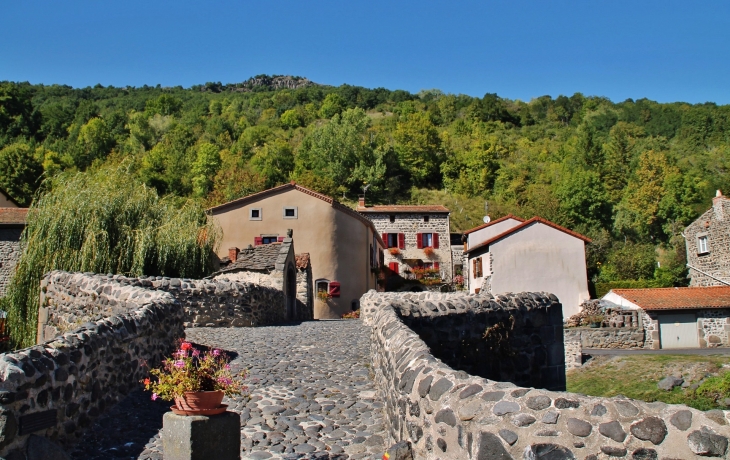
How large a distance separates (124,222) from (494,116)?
105m

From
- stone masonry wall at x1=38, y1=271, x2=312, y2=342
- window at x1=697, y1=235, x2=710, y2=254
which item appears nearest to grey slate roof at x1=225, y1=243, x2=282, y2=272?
stone masonry wall at x1=38, y1=271, x2=312, y2=342

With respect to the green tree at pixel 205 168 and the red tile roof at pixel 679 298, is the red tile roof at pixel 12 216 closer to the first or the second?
the green tree at pixel 205 168

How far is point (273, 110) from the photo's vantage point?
115188mm

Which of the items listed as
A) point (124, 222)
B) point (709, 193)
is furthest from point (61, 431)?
point (709, 193)

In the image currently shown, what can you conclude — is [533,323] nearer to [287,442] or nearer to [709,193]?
[287,442]

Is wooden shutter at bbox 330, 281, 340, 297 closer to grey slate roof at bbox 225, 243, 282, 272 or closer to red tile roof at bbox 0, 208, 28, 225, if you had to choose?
grey slate roof at bbox 225, 243, 282, 272

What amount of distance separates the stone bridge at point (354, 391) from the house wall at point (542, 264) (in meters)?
22.2

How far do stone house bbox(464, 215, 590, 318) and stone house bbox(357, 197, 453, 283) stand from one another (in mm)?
11082

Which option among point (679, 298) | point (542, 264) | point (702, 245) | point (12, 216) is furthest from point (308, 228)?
point (702, 245)

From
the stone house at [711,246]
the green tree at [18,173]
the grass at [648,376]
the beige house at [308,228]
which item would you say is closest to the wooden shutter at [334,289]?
the beige house at [308,228]

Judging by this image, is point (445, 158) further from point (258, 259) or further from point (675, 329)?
point (258, 259)

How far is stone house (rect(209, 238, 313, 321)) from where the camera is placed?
2212 cm

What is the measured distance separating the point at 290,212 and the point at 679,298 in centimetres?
2307

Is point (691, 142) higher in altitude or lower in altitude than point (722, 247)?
higher
